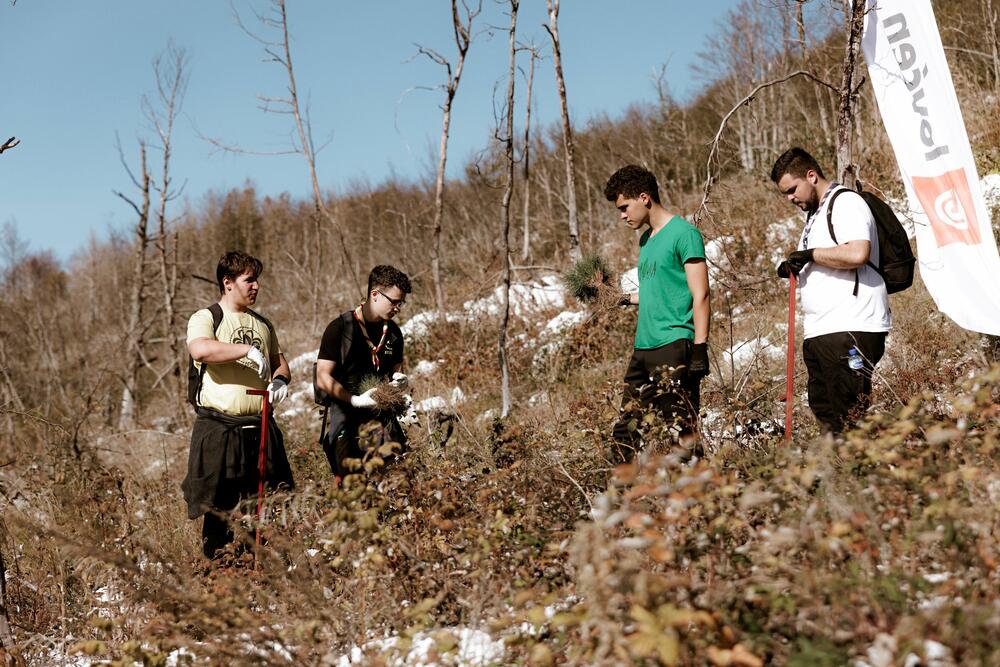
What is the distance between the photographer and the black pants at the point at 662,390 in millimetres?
3322

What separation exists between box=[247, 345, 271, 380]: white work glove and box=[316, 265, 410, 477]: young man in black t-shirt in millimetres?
264

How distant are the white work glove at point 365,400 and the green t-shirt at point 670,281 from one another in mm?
1451

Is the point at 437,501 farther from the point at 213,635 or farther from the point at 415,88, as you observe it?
the point at 415,88

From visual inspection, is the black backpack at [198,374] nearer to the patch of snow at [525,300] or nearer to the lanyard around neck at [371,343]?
the lanyard around neck at [371,343]

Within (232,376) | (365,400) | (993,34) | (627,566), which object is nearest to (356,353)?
(365,400)

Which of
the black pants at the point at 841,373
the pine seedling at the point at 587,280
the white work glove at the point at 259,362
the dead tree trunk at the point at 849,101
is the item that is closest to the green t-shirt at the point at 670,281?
the black pants at the point at 841,373

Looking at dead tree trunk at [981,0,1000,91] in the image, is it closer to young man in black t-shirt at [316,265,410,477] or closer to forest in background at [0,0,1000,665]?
forest in background at [0,0,1000,665]

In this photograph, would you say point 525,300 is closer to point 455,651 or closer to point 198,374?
point 198,374

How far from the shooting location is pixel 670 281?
11.3 ft

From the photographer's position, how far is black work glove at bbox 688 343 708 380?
11.0ft

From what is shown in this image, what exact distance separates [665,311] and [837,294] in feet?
2.52

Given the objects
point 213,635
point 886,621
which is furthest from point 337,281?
point 886,621

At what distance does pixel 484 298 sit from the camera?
9.67 m

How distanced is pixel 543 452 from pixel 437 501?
0.74 m
